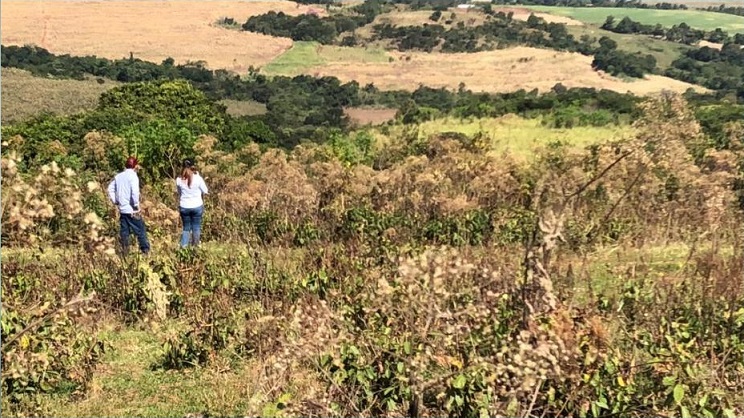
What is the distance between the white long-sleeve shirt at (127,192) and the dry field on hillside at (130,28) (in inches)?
1823

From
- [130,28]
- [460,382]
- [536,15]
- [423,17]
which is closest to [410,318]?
[460,382]

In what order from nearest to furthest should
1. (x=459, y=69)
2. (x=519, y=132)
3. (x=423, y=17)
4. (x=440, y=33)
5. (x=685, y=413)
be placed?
1. (x=685, y=413)
2. (x=519, y=132)
3. (x=459, y=69)
4. (x=440, y=33)
5. (x=423, y=17)

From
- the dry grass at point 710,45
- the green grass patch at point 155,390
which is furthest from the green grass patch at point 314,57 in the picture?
the green grass patch at point 155,390

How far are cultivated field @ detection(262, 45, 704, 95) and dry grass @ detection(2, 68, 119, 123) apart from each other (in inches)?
612

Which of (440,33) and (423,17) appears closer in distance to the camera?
(440,33)

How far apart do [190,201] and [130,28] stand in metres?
49.9

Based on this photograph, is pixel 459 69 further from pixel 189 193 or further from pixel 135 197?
pixel 135 197

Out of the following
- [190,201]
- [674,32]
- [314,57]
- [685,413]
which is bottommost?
[314,57]

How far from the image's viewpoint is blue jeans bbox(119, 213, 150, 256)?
9.12m

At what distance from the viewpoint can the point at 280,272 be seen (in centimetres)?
668

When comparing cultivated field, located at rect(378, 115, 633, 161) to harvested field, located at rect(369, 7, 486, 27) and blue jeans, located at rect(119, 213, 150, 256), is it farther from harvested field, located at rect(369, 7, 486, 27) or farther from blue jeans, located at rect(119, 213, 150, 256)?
harvested field, located at rect(369, 7, 486, 27)

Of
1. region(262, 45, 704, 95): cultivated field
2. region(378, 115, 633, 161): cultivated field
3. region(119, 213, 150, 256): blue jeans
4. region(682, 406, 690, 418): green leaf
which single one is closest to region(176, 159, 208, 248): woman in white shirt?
region(119, 213, 150, 256): blue jeans

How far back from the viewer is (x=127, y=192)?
909 centimetres

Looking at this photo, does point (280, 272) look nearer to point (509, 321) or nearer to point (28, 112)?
point (509, 321)
